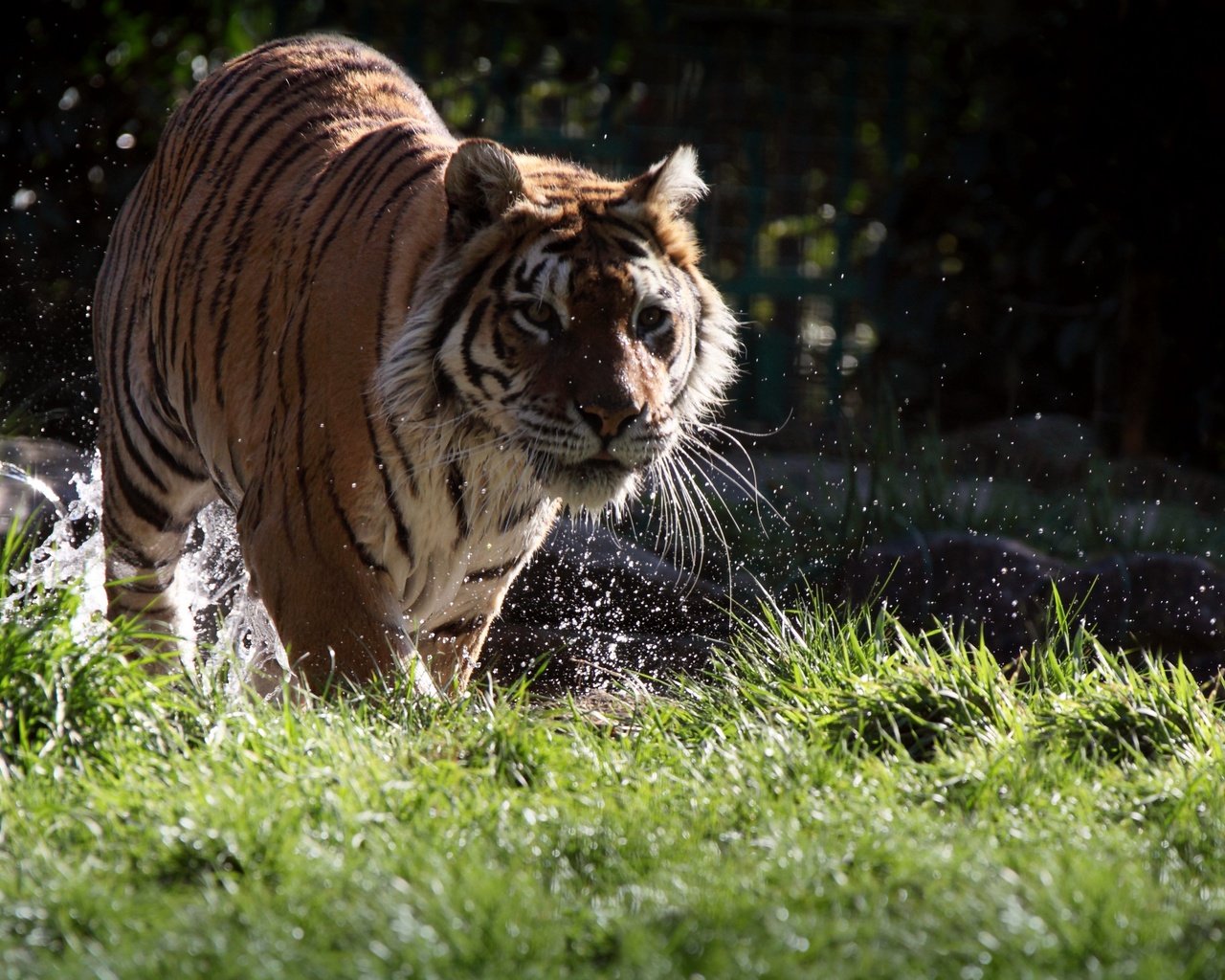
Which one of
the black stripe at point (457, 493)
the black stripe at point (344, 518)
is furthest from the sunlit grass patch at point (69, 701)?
the black stripe at point (457, 493)

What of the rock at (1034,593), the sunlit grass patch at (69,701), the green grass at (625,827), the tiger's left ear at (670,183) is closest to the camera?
the green grass at (625,827)

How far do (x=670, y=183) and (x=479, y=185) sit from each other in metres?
0.48

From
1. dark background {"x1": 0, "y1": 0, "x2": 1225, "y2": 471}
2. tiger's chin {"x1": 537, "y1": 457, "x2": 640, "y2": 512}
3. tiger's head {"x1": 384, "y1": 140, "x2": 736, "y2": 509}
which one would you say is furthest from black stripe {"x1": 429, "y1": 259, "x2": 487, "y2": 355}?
dark background {"x1": 0, "y1": 0, "x2": 1225, "y2": 471}

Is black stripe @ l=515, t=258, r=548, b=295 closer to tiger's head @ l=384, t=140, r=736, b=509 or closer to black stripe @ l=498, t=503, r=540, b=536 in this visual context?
tiger's head @ l=384, t=140, r=736, b=509

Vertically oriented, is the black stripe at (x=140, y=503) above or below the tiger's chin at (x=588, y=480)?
below

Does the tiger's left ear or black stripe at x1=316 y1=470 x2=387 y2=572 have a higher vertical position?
the tiger's left ear

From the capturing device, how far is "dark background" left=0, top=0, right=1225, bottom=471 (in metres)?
7.18

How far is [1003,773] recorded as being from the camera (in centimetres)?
298

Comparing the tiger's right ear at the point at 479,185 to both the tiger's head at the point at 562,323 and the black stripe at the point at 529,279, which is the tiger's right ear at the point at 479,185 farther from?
the black stripe at the point at 529,279


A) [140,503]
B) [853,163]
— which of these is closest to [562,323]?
[140,503]

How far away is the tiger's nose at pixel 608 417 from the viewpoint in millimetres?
3307

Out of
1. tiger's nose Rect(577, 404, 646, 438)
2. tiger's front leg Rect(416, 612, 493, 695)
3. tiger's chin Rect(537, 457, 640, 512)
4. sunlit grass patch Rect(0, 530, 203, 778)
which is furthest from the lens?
tiger's front leg Rect(416, 612, 493, 695)

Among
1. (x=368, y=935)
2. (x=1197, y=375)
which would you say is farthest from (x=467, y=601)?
(x=1197, y=375)

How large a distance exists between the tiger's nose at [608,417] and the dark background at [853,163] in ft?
12.6
